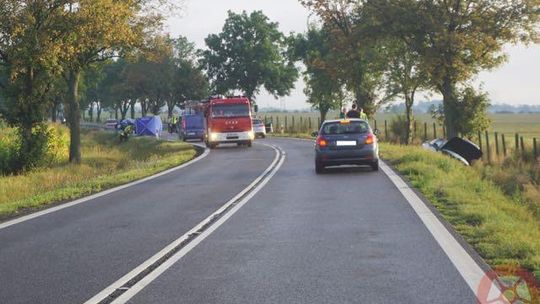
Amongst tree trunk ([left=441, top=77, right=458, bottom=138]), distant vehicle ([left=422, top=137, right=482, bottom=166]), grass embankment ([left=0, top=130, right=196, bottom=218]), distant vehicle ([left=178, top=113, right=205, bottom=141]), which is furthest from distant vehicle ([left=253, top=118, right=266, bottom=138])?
distant vehicle ([left=422, top=137, right=482, bottom=166])

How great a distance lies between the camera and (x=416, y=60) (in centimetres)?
3612

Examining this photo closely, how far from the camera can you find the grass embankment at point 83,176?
49.5 feet

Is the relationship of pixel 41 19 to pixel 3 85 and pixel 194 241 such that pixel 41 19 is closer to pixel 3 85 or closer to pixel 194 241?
pixel 3 85

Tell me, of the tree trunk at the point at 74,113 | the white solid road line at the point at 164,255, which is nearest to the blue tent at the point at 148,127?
the tree trunk at the point at 74,113

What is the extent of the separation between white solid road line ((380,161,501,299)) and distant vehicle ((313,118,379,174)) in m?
5.04

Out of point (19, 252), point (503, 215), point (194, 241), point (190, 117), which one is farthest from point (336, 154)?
point (190, 117)

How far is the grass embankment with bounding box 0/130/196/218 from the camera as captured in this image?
1508cm

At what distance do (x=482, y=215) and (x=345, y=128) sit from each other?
9.19 m

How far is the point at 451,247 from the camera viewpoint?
823 centimetres

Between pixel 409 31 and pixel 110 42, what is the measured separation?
48.3 ft

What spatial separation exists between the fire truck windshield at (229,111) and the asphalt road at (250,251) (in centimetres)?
2109

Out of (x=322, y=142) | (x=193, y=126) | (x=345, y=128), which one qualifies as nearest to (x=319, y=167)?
(x=322, y=142)

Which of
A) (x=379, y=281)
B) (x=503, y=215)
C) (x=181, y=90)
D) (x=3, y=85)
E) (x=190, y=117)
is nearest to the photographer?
(x=379, y=281)
